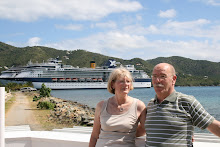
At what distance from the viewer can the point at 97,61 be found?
85.0 meters

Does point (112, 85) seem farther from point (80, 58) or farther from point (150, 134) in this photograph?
point (80, 58)

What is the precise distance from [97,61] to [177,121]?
275 feet

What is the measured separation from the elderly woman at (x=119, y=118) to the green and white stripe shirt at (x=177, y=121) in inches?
7.5

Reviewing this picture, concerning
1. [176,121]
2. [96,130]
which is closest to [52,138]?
[96,130]

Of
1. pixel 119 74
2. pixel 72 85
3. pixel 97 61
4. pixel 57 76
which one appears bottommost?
pixel 72 85

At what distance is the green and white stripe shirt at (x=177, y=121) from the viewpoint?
1554 mm

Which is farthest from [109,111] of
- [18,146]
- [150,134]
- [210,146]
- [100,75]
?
[100,75]

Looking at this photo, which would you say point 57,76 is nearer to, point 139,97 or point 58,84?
point 58,84

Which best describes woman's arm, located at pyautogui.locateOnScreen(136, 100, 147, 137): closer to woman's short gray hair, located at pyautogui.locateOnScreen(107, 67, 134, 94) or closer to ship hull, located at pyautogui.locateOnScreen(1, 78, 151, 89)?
woman's short gray hair, located at pyautogui.locateOnScreen(107, 67, 134, 94)

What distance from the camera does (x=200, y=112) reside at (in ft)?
5.08

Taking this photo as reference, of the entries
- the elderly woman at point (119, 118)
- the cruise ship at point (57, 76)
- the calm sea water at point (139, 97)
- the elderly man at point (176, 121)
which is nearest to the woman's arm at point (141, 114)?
the elderly woman at point (119, 118)

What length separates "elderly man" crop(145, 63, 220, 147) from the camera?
1.55m

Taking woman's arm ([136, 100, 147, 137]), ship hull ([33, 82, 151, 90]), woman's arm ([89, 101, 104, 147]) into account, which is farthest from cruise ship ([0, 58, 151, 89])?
woman's arm ([136, 100, 147, 137])

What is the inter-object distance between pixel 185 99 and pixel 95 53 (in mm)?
89218
